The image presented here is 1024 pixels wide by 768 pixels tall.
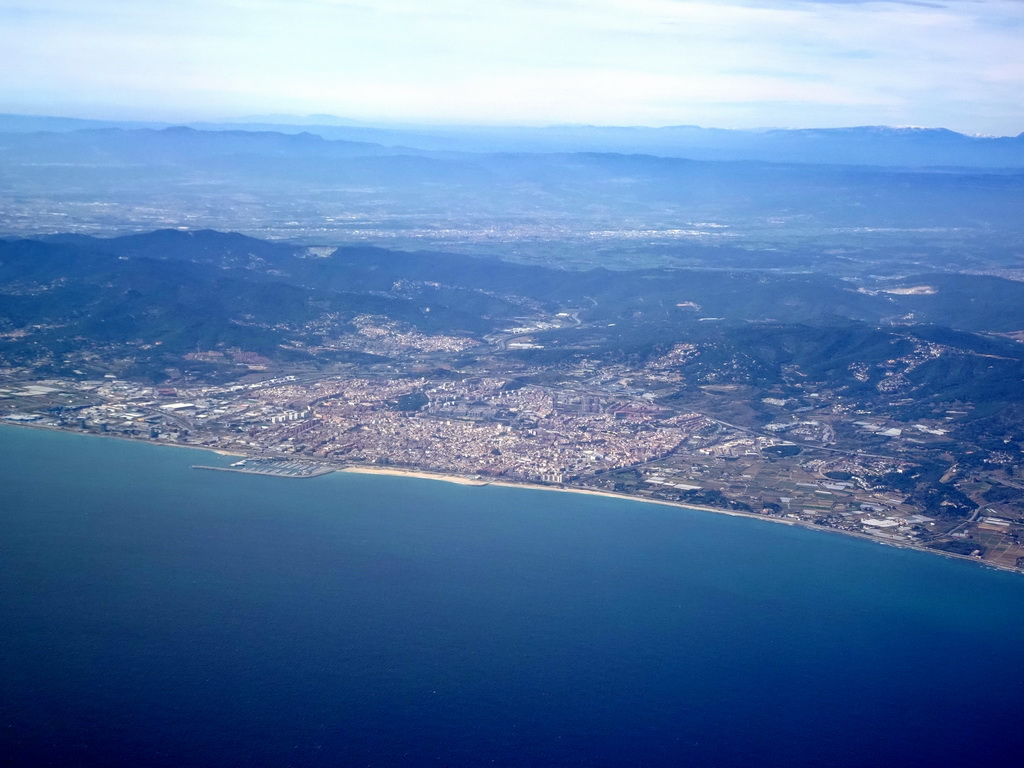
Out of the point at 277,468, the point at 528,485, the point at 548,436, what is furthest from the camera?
the point at 548,436

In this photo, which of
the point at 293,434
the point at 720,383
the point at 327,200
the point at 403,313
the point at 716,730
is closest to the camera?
the point at 716,730

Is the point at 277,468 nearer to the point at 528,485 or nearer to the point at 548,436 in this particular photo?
the point at 528,485

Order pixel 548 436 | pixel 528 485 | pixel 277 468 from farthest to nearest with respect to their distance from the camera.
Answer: pixel 548 436 < pixel 277 468 < pixel 528 485

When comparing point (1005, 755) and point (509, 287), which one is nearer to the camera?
point (1005, 755)

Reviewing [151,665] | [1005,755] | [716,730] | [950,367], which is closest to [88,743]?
[151,665]

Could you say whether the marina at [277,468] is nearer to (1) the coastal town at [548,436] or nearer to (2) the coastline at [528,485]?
(1) the coastal town at [548,436]

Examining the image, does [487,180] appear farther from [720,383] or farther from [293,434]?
[293,434]

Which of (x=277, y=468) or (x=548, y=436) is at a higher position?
(x=548, y=436)

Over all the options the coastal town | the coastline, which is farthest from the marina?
the coastline

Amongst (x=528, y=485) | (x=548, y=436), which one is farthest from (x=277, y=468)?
(x=548, y=436)

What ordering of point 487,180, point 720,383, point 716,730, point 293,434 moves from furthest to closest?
point 487,180 → point 720,383 → point 293,434 → point 716,730

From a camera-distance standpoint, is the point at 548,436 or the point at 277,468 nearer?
the point at 277,468
